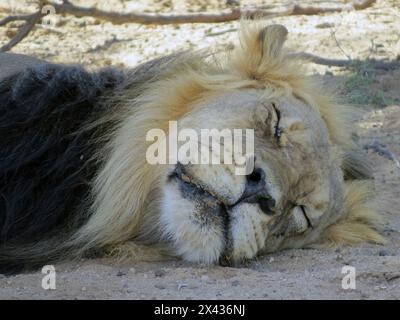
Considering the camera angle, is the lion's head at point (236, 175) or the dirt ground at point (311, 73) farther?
the lion's head at point (236, 175)

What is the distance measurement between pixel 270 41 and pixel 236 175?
1.11 m

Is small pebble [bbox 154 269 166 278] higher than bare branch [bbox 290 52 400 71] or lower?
lower

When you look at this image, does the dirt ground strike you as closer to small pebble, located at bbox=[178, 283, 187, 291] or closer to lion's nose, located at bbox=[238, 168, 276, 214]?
small pebble, located at bbox=[178, 283, 187, 291]

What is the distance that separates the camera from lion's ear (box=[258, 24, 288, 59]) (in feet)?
15.1

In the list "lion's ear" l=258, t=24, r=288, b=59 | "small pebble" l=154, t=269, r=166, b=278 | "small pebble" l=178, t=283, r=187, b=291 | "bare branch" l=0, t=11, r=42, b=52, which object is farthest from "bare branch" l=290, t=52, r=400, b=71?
"small pebble" l=178, t=283, r=187, b=291

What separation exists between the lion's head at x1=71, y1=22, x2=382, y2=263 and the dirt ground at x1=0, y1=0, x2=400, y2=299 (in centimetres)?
15

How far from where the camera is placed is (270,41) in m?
4.62

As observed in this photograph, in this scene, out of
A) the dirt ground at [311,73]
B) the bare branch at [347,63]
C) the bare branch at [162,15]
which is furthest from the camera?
the bare branch at [162,15]

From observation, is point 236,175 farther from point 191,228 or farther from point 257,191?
point 191,228

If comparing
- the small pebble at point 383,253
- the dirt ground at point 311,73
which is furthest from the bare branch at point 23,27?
the small pebble at point 383,253

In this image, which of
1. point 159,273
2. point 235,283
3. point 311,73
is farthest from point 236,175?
point 311,73

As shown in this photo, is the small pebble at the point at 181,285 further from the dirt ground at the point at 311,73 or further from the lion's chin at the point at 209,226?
the lion's chin at the point at 209,226

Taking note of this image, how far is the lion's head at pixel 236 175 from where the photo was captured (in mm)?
3871

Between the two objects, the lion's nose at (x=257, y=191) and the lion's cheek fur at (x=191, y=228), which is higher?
the lion's nose at (x=257, y=191)
